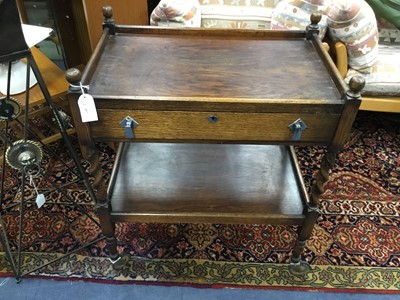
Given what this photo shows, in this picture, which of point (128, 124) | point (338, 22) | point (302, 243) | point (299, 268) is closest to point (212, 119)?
point (128, 124)

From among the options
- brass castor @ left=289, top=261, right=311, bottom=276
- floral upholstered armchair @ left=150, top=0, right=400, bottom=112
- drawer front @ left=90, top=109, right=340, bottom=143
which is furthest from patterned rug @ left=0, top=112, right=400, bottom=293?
drawer front @ left=90, top=109, right=340, bottom=143

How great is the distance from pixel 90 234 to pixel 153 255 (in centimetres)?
27

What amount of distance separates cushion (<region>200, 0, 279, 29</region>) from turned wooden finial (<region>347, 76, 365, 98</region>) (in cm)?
95

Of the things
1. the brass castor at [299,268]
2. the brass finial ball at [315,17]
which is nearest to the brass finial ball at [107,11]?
A: the brass finial ball at [315,17]

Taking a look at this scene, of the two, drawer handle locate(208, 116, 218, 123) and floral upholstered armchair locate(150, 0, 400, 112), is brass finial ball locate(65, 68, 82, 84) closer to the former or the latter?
drawer handle locate(208, 116, 218, 123)

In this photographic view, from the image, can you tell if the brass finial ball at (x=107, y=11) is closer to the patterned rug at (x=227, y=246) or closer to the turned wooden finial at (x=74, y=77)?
the turned wooden finial at (x=74, y=77)

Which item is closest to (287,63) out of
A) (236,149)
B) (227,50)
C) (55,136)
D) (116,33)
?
(227,50)

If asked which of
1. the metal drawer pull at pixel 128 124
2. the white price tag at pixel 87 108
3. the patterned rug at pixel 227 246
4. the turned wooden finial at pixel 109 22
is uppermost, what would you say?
the turned wooden finial at pixel 109 22

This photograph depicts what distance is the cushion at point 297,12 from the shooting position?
5.05 feet

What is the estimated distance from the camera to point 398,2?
1.84m

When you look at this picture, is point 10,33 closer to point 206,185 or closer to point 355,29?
point 206,185

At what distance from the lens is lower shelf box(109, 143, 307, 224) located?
3.98ft

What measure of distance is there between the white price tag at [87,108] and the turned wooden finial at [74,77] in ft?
0.10

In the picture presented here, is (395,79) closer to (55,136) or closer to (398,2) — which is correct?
(398,2)
